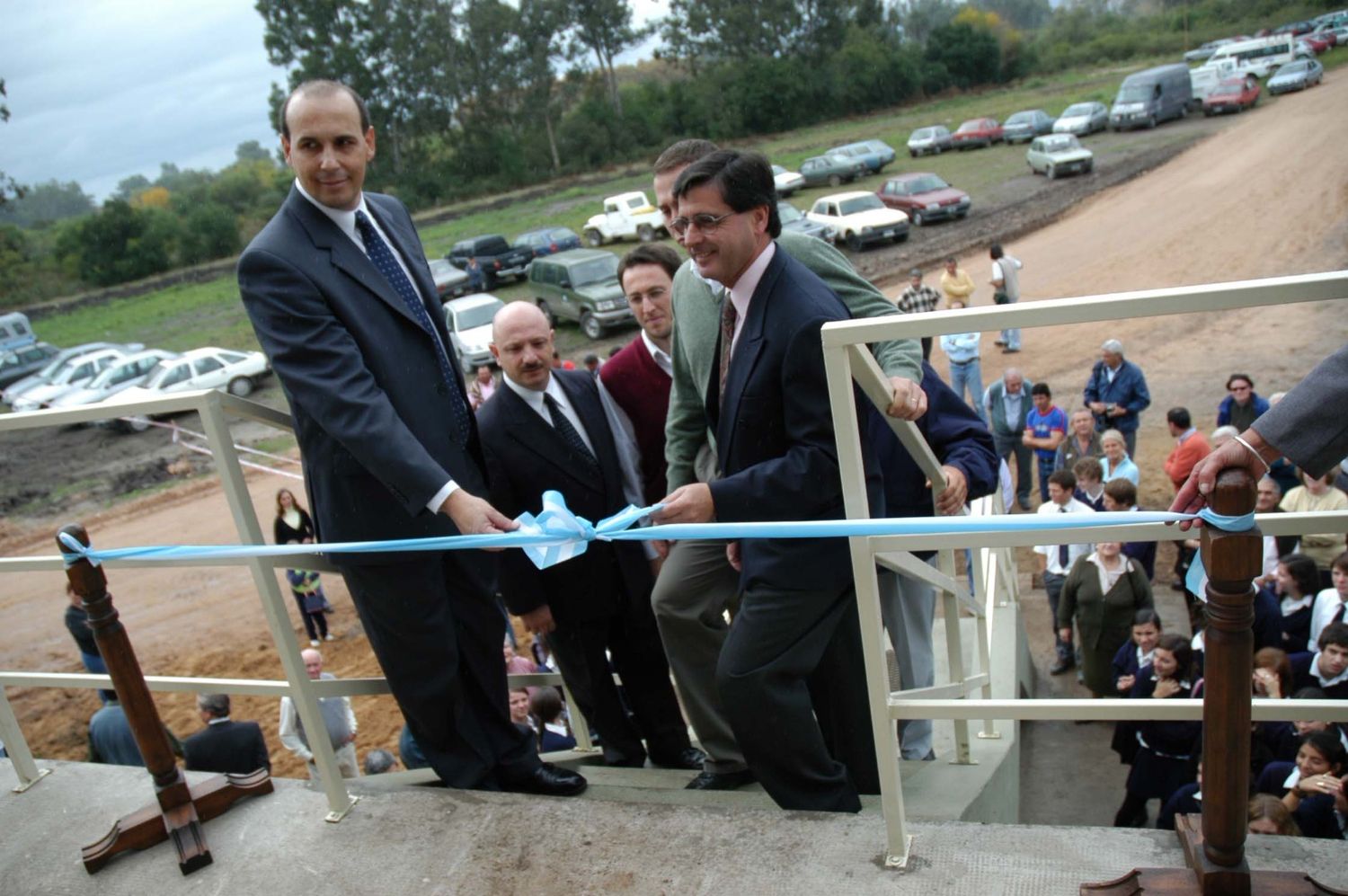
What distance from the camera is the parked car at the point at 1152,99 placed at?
109 feet

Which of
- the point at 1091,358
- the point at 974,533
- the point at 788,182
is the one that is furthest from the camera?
the point at 788,182

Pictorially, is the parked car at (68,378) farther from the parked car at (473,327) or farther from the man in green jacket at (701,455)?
the man in green jacket at (701,455)

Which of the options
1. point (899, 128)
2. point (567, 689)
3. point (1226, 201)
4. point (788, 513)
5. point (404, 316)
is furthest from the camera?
point (899, 128)

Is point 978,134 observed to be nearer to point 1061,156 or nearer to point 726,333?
point 1061,156

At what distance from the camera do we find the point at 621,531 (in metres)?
2.50

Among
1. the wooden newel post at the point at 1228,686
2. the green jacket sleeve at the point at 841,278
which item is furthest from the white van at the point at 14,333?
the wooden newel post at the point at 1228,686

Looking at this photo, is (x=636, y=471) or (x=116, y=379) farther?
(x=116, y=379)

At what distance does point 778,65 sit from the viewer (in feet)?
178

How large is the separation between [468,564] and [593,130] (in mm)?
55254

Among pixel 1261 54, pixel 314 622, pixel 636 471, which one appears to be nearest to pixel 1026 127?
pixel 1261 54

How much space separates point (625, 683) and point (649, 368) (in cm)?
123

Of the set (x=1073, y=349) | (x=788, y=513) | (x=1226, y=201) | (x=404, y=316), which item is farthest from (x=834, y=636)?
(x=1226, y=201)

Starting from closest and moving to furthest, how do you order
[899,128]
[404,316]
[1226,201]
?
[404,316], [1226,201], [899,128]

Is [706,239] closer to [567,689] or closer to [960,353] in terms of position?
[567,689]
